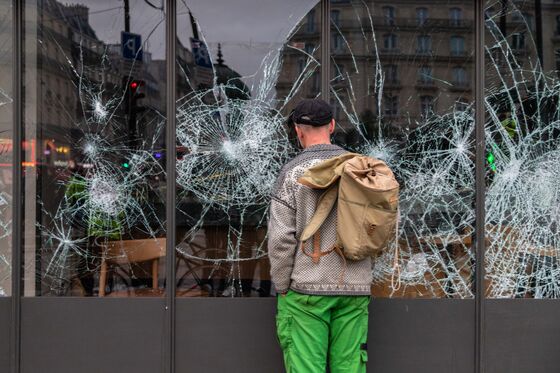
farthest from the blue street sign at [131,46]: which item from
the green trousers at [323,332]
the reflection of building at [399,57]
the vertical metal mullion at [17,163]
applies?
the green trousers at [323,332]

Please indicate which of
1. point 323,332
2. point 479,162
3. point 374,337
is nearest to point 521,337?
point 374,337

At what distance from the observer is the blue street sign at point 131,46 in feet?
13.3

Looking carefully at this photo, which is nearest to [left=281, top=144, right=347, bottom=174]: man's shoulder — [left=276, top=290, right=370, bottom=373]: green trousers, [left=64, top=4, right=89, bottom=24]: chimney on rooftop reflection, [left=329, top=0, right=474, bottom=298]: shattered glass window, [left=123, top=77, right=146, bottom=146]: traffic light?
[left=276, top=290, right=370, bottom=373]: green trousers

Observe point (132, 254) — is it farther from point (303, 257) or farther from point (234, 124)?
point (303, 257)

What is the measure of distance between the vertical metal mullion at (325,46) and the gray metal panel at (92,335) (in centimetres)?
186

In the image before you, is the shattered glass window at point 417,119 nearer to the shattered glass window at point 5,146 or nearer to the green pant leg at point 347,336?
the green pant leg at point 347,336

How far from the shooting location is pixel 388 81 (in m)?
4.03

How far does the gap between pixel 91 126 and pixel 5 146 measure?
62cm

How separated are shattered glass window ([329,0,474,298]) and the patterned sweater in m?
1.14

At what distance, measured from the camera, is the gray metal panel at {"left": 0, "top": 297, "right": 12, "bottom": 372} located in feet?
13.0

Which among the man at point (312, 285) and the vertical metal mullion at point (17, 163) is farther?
Answer: the vertical metal mullion at point (17, 163)

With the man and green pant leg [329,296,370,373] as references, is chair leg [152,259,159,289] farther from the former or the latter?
green pant leg [329,296,370,373]

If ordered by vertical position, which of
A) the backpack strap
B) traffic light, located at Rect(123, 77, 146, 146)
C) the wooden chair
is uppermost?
traffic light, located at Rect(123, 77, 146, 146)

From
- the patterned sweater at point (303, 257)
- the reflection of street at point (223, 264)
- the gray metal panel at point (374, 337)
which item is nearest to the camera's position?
the patterned sweater at point (303, 257)
